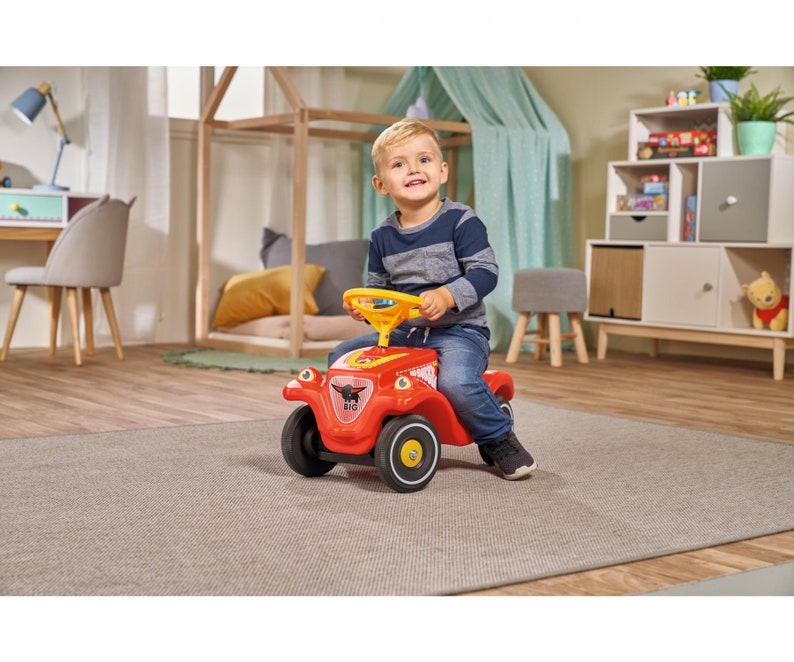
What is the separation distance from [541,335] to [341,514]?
313cm

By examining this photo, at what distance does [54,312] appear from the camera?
4.53m

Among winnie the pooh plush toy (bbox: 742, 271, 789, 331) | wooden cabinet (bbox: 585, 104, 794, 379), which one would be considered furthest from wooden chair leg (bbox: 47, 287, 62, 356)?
winnie the pooh plush toy (bbox: 742, 271, 789, 331)

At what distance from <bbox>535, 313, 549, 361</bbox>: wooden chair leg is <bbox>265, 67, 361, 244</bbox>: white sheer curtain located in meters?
1.33

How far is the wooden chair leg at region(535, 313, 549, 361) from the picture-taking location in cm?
475

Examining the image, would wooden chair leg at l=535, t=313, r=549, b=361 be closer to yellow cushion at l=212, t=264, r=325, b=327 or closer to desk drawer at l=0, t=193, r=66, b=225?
yellow cushion at l=212, t=264, r=325, b=327

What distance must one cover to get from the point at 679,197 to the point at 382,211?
5.38ft

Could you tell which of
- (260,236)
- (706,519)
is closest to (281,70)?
(260,236)

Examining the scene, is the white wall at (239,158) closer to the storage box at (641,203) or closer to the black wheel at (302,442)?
the storage box at (641,203)

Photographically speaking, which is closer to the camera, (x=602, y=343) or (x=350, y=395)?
(x=350, y=395)

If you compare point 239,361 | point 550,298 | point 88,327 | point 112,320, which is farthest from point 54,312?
point 550,298

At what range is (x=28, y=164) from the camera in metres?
4.86

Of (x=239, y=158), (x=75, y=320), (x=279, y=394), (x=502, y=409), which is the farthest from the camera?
(x=239, y=158)

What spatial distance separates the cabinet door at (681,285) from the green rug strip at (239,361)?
1562mm

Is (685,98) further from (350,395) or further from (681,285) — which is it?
(350,395)
